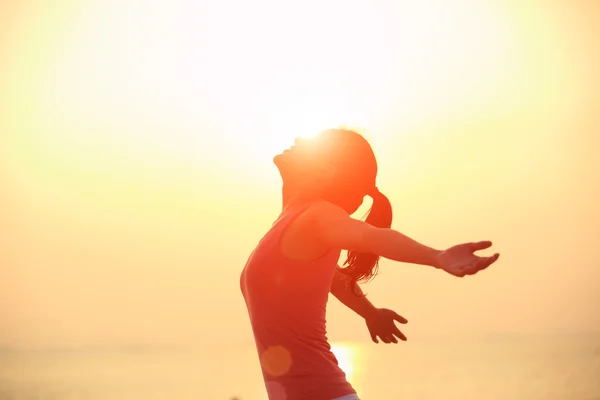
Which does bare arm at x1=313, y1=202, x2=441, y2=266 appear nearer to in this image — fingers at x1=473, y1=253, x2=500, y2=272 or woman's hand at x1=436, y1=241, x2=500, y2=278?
woman's hand at x1=436, y1=241, x2=500, y2=278

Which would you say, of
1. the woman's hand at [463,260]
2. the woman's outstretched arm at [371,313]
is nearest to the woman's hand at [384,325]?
the woman's outstretched arm at [371,313]

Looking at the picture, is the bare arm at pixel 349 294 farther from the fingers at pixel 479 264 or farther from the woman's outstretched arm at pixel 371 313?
the fingers at pixel 479 264

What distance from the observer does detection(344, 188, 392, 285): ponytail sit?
16.6 ft

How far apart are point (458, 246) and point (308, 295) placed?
1155 mm

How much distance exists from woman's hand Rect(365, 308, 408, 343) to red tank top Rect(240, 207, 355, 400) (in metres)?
1.18

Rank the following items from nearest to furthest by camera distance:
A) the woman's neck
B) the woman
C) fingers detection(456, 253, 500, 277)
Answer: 1. fingers detection(456, 253, 500, 277)
2. the woman
3. the woman's neck

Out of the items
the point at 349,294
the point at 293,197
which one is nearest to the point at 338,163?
the point at 293,197

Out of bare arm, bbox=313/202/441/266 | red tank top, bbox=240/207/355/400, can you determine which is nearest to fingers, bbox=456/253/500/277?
bare arm, bbox=313/202/441/266

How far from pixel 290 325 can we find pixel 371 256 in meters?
0.97

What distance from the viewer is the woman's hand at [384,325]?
18.5 ft

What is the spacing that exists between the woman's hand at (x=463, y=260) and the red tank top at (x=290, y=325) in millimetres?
1056

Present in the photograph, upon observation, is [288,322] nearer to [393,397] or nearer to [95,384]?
[393,397]

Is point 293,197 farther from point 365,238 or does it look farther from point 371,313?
point 371,313

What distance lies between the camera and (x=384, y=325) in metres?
5.68
